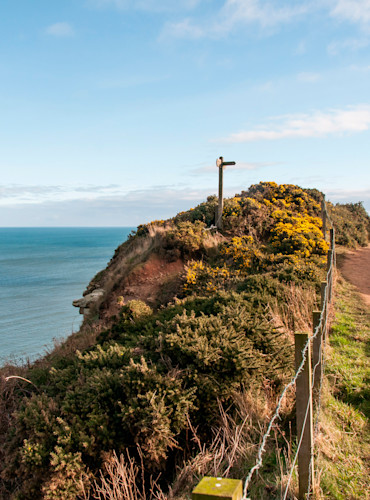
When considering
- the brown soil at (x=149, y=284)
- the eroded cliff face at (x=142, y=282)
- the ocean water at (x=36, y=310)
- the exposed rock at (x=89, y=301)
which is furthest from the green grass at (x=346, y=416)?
the exposed rock at (x=89, y=301)

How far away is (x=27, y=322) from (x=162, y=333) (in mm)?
19329

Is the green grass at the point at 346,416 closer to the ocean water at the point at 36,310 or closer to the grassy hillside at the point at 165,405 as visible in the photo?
the grassy hillside at the point at 165,405

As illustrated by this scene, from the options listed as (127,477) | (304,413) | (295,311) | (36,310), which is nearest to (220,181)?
(295,311)

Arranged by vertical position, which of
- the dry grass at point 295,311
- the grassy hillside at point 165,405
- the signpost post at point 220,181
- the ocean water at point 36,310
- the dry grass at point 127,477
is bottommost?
the ocean water at point 36,310

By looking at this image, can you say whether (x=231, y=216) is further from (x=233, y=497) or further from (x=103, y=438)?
(x=233, y=497)

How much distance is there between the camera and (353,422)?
14.8 feet

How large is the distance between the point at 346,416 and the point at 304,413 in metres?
2.04

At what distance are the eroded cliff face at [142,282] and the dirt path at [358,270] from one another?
5.29m

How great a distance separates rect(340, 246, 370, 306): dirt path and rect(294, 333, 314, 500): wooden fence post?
6.86m

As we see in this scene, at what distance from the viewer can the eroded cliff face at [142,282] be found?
41.5ft

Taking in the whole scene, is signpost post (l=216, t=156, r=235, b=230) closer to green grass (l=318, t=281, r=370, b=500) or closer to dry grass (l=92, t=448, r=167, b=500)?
green grass (l=318, t=281, r=370, b=500)

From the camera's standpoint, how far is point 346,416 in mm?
4598

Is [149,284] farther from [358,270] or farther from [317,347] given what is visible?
[317,347]

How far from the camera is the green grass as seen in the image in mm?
3549
